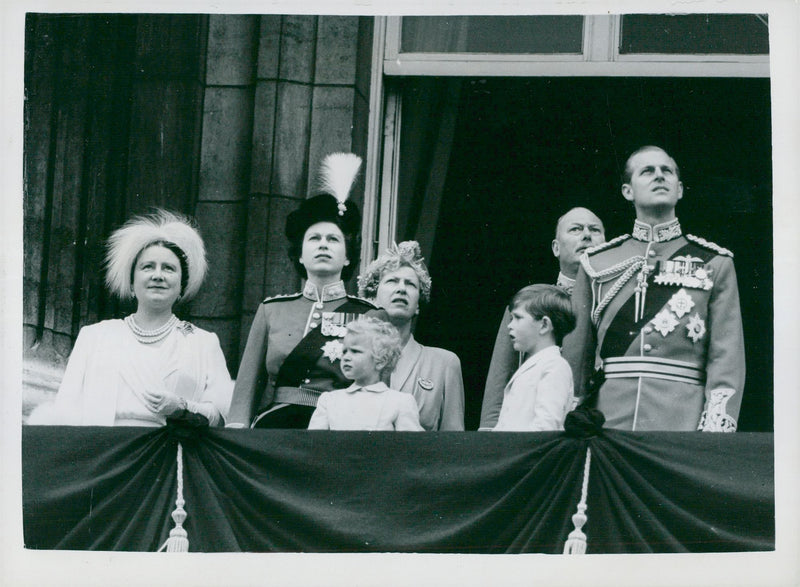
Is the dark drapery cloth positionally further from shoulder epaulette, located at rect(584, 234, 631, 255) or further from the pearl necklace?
shoulder epaulette, located at rect(584, 234, 631, 255)

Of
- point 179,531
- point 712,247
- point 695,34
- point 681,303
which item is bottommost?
point 179,531

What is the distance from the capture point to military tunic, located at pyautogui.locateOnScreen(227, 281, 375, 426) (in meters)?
6.67

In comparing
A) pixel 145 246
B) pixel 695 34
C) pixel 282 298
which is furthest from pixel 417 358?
pixel 695 34

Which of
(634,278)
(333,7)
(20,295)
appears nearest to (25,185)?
(20,295)

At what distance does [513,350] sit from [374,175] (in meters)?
1.30

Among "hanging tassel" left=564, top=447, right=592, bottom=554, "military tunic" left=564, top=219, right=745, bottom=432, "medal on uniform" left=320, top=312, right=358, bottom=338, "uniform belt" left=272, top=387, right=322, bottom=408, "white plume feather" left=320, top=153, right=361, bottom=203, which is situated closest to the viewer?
"hanging tassel" left=564, top=447, right=592, bottom=554

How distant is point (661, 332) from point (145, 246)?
1.95 meters

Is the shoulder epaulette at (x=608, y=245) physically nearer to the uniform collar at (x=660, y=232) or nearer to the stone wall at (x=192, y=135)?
the uniform collar at (x=660, y=232)

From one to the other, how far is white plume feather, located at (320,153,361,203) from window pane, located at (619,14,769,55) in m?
1.27

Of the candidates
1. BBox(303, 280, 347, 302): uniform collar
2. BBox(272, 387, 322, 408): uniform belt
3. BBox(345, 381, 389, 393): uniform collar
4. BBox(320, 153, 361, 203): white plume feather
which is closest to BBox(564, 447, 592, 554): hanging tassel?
BBox(345, 381, 389, 393): uniform collar

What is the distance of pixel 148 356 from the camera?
265 inches

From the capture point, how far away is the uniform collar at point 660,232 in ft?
21.9

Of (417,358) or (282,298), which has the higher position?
(282,298)

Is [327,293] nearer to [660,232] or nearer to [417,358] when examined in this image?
[417,358]
